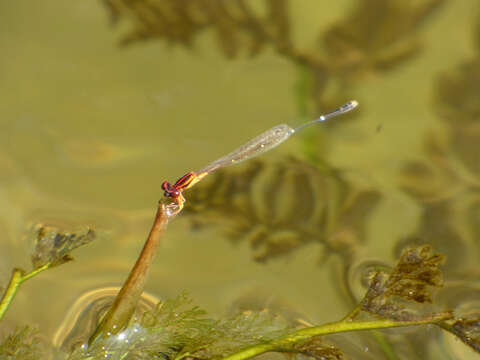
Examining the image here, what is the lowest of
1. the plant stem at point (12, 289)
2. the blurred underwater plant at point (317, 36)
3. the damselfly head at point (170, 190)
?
the plant stem at point (12, 289)

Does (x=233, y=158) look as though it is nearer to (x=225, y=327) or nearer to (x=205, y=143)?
(x=225, y=327)

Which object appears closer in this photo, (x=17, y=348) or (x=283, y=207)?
(x=17, y=348)

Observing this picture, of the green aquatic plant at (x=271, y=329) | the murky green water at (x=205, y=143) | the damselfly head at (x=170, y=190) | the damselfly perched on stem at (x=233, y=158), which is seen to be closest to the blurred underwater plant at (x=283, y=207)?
the murky green water at (x=205, y=143)

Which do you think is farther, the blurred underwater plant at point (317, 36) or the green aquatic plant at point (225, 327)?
the blurred underwater plant at point (317, 36)

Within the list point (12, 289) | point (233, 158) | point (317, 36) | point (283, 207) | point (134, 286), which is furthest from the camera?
point (317, 36)

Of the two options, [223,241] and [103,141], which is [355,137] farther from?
[103,141]

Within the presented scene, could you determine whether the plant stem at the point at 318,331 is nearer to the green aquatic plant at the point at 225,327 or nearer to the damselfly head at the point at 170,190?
the green aquatic plant at the point at 225,327

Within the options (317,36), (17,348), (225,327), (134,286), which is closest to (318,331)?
(225,327)
